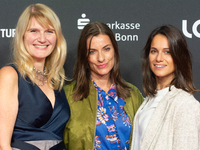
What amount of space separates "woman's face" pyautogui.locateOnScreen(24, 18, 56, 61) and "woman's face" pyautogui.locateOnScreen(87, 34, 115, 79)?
36cm

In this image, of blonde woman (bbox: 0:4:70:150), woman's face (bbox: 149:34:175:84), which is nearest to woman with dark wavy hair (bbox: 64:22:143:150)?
blonde woman (bbox: 0:4:70:150)

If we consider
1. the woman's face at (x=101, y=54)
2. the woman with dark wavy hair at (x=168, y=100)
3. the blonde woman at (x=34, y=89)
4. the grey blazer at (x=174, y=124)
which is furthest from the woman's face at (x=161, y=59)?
the blonde woman at (x=34, y=89)

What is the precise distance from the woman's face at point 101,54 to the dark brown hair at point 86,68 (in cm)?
4

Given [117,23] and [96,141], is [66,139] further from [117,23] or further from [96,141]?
[117,23]

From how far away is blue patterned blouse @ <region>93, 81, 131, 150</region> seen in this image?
6.28 ft

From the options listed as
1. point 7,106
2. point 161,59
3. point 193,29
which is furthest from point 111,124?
point 193,29

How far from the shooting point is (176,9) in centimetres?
267

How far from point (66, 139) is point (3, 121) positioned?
2.12 ft

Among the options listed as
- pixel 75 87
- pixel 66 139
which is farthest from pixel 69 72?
pixel 66 139

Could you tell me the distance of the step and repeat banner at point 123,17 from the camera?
2.66m

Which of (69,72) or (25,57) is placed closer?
(25,57)

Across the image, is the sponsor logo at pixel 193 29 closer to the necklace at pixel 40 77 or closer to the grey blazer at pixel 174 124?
the grey blazer at pixel 174 124

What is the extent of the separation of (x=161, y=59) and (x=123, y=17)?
1.05 m

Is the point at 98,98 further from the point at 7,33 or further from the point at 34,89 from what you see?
the point at 7,33
